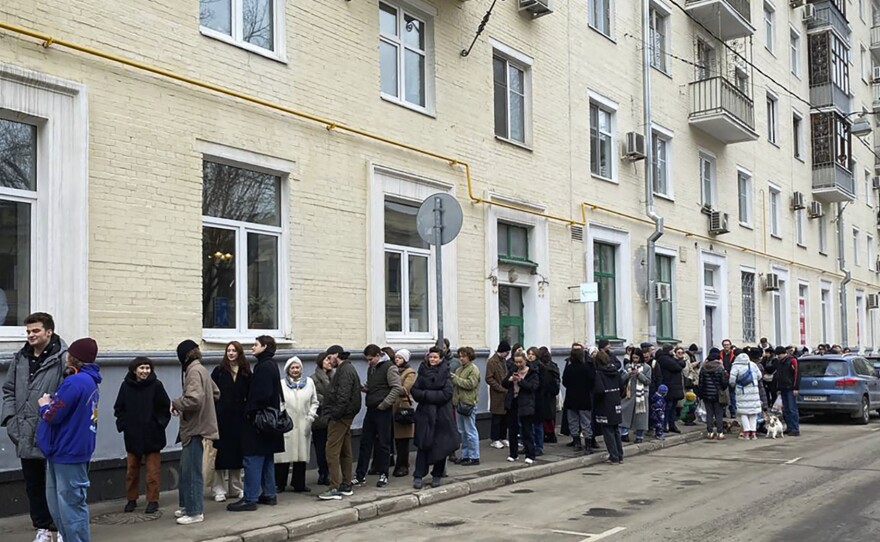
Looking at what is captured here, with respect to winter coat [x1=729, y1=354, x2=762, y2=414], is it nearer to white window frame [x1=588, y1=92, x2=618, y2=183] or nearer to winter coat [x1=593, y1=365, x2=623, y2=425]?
winter coat [x1=593, y1=365, x2=623, y2=425]

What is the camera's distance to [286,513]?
921cm

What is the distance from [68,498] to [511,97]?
495 inches

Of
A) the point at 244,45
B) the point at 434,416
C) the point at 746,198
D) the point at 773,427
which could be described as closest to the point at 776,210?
the point at 746,198

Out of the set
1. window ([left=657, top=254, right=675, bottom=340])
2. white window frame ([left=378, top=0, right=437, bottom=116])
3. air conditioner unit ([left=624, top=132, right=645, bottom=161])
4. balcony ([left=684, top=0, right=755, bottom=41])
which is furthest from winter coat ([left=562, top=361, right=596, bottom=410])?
balcony ([left=684, top=0, right=755, bottom=41])

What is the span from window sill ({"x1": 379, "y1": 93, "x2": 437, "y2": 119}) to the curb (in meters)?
6.04

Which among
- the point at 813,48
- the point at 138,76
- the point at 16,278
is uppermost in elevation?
the point at 813,48

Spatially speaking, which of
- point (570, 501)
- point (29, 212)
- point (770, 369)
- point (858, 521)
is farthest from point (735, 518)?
point (770, 369)

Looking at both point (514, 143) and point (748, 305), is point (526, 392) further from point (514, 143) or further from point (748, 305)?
point (748, 305)

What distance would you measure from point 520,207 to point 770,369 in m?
7.82

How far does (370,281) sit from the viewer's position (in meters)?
13.6

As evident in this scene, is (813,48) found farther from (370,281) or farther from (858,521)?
(858,521)

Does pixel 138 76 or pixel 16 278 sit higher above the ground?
pixel 138 76

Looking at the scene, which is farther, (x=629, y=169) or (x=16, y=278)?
(x=629, y=169)

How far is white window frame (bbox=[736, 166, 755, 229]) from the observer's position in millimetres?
27359
